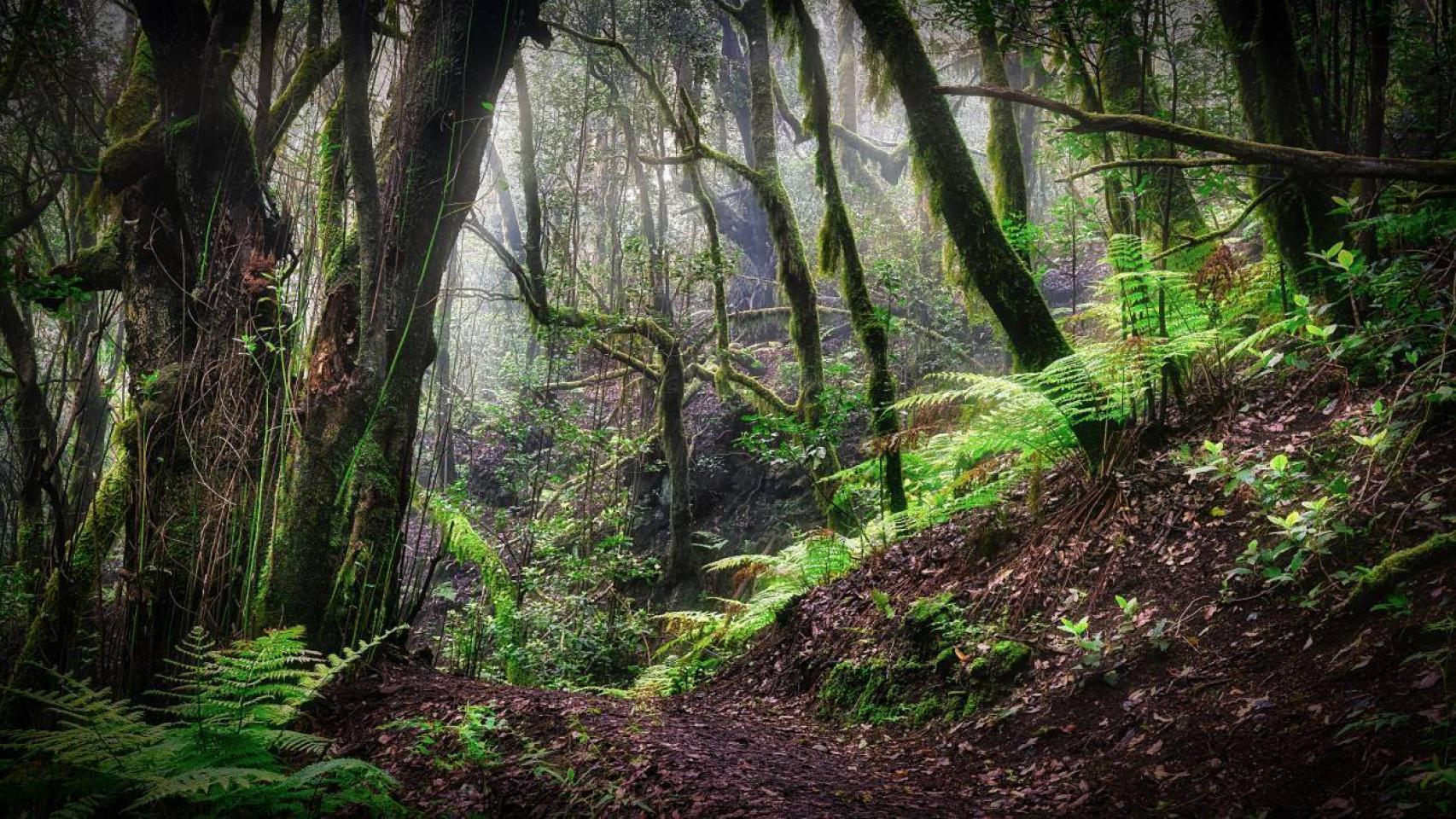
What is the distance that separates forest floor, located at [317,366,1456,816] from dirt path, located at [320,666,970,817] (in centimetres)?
1

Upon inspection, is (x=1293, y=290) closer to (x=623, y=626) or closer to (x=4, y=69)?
(x=623, y=626)

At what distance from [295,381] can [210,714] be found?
6.80 feet

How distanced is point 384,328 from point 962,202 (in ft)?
12.3

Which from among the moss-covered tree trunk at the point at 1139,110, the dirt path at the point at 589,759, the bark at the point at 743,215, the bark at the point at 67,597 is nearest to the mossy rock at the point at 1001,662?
the dirt path at the point at 589,759

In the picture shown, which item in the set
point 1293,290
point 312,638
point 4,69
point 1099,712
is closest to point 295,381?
point 312,638

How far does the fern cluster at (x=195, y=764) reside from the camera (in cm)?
185

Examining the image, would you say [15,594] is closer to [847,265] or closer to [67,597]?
[67,597]

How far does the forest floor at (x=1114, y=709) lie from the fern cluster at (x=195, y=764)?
0.57m

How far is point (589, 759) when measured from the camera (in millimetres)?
2848

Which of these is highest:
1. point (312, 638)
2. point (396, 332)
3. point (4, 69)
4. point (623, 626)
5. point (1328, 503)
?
point (4, 69)

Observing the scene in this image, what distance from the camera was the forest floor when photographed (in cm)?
227

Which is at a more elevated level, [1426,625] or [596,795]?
[1426,625]

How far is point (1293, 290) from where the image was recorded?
4621 millimetres

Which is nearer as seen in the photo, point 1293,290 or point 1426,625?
point 1426,625
